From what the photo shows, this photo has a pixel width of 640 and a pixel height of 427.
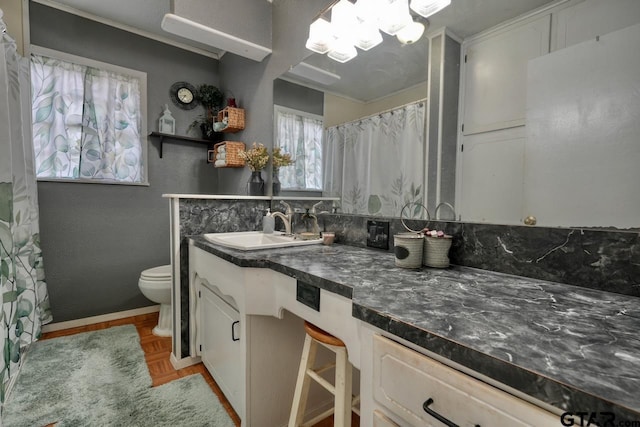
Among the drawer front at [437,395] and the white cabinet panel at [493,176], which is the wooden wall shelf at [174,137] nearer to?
the white cabinet panel at [493,176]

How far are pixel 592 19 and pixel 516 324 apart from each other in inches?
34.9

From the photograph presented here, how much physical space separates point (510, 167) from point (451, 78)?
16.2 inches

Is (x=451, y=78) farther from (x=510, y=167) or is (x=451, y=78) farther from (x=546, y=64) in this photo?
(x=510, y=167)

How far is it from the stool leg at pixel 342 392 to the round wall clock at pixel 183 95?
Result: 2714mm

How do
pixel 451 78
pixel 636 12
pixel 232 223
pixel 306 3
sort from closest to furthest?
pixel 636 12
pixel 451 78
pixel 306 3
pixel 232 223

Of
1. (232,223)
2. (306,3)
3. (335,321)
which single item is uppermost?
(306,3)

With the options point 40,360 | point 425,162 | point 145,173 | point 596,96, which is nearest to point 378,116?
point 425,162

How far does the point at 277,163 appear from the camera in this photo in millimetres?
2045

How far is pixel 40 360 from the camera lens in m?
1.86

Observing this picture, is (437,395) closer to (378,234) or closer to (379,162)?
(378,234)

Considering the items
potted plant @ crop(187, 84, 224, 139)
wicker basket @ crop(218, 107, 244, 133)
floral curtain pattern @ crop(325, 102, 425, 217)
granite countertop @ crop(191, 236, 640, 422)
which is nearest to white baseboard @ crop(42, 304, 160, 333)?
potted plant @ crop(187, 84, 224, 139)

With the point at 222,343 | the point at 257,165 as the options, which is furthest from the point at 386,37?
the point at 222,343

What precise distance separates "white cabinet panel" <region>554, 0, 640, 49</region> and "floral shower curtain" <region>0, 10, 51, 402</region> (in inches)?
91.9

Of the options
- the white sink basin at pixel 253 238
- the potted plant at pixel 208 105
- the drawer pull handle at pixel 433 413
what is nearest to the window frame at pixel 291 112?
the white sink basin at pixel 253 238
